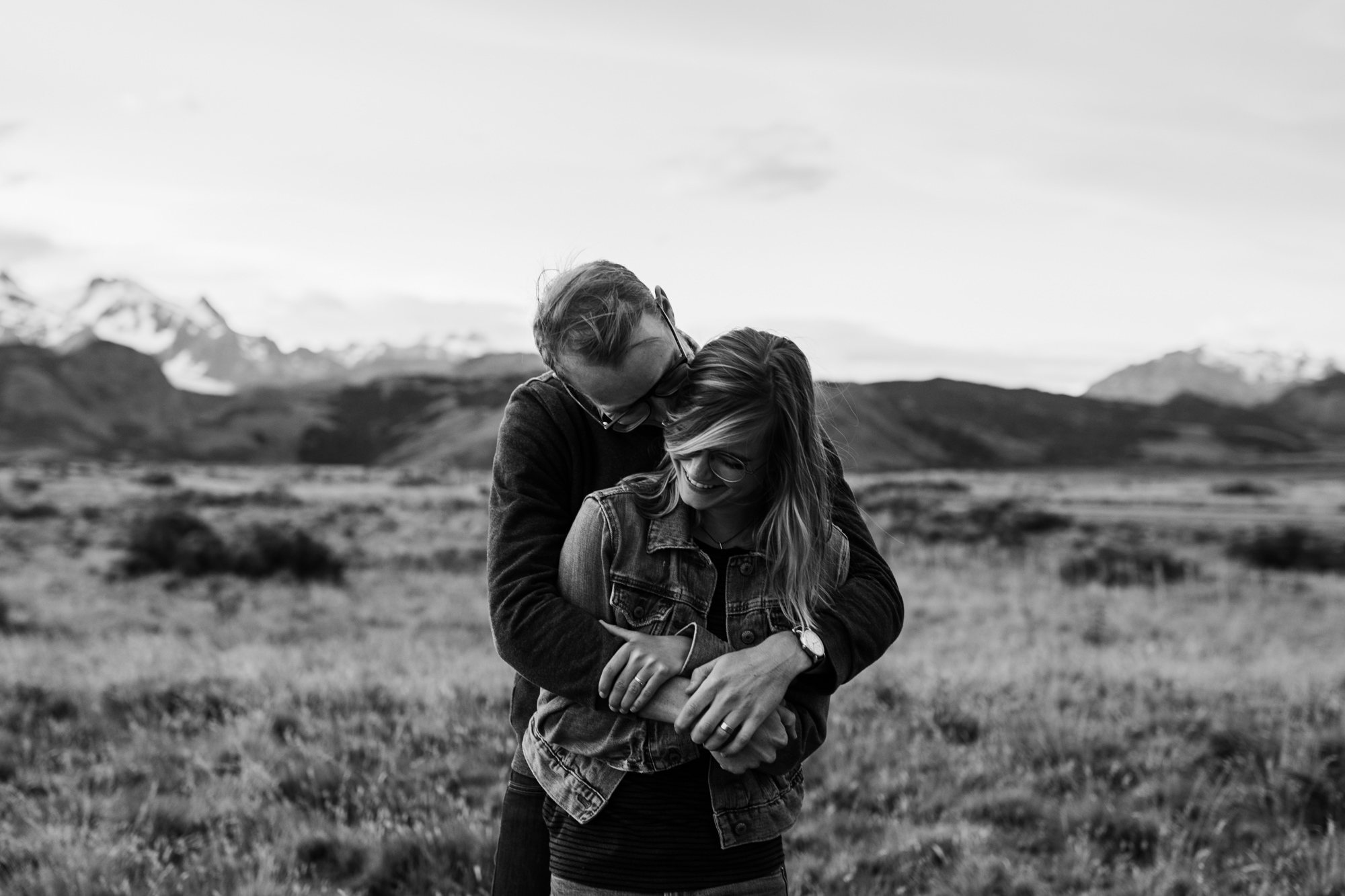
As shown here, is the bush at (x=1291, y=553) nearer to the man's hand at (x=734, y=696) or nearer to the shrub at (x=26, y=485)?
the man's hand at (x=734, y=696)

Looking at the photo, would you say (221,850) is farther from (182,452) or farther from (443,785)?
(182,452)

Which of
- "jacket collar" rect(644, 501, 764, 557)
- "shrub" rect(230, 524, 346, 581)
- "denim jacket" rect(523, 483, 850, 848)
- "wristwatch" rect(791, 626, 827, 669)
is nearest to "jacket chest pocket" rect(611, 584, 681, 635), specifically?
"denim jacket" rect(523, 483, 850, 848)

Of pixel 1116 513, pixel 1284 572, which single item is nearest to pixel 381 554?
pixel 1284 572

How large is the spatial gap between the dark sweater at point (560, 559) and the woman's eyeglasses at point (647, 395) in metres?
0.05

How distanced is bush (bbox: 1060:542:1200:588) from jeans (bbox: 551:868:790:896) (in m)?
18.4

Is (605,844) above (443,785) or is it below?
above

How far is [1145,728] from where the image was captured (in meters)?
6.53

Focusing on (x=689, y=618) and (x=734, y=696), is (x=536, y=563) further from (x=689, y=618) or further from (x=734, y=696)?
(x=734, y=696)

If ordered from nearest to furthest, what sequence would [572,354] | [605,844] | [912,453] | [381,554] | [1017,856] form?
[572,354]
[605,844]
[1017,856]
[381,554]
[912,453]

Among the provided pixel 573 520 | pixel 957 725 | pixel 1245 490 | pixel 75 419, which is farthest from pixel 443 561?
pixel 75 419

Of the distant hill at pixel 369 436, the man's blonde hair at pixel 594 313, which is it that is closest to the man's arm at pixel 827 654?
the man's blonde hair at pixel 594 313

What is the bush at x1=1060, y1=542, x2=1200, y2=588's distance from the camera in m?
20.0

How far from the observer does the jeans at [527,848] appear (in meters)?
2.58

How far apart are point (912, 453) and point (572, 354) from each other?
6921 inches
